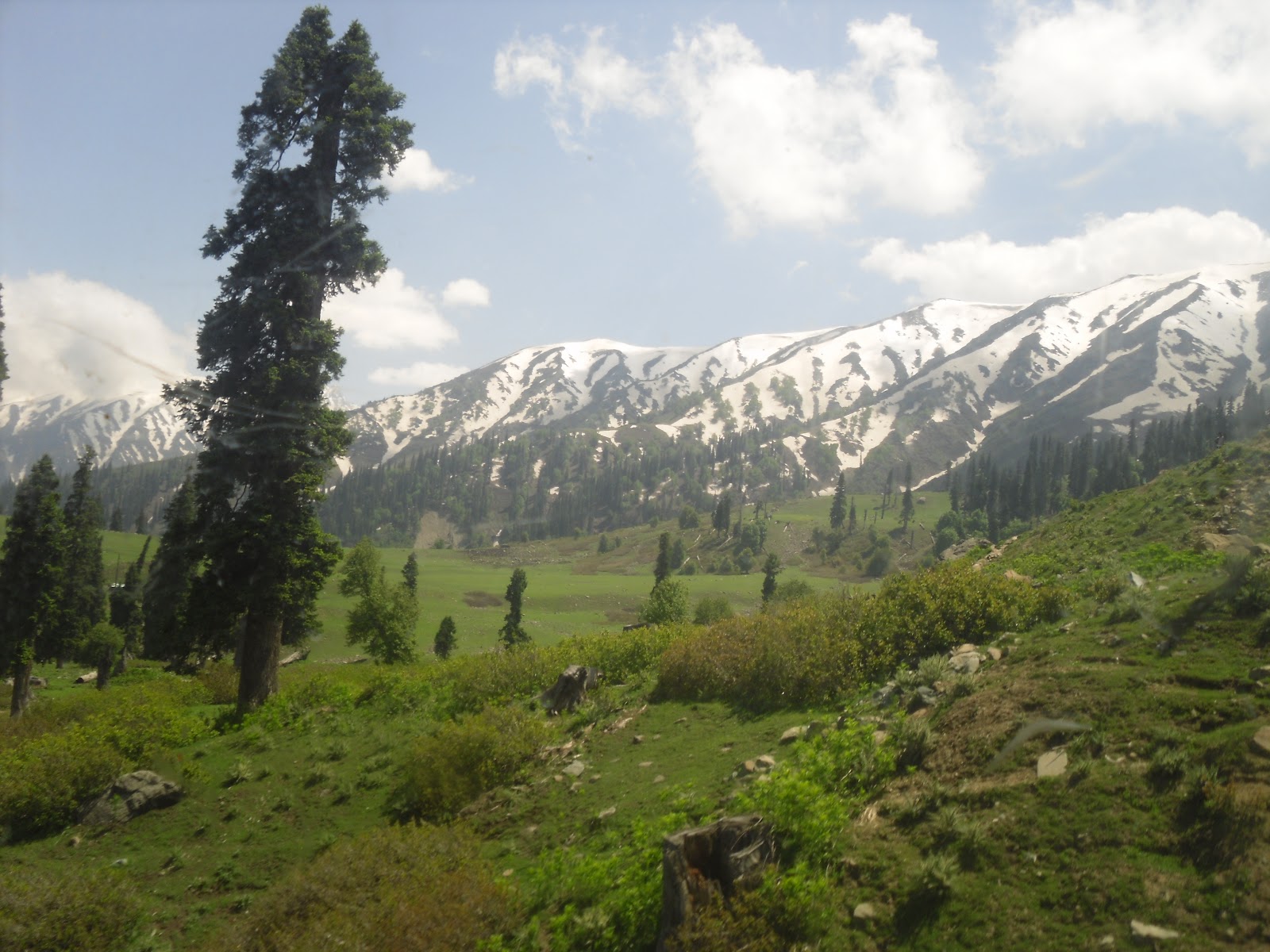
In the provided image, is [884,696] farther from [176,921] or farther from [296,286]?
[296,286]

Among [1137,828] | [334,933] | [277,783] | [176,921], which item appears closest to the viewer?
[1137,828]

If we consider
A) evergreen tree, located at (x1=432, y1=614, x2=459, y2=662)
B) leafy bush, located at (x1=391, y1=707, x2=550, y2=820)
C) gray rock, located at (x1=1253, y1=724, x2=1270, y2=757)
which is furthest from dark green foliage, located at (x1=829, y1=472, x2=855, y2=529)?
gray rock, located at (x1=1253, y1=724, x2=1270, y2=757)

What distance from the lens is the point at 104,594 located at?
69500 millimetres

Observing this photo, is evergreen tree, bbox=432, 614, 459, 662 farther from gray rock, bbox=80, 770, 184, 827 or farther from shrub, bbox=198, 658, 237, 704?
gray rock, bbox=80, 770, 184, 827

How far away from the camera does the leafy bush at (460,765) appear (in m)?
13.5

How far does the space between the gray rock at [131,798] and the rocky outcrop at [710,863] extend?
10453 mm

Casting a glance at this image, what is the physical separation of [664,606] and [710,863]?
35365mm

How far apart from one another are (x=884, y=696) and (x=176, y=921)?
11798 millimetres

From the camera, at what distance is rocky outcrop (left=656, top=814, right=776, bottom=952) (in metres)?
8.20

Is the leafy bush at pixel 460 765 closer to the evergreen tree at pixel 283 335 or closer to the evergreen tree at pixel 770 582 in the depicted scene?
the evergreen tree at pixel 283 335

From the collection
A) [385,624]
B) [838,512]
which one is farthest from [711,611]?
[838,512]

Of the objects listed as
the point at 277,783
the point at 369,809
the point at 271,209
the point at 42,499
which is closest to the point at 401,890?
the point at 369,809

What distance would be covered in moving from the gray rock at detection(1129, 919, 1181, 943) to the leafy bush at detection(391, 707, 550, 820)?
10.2m

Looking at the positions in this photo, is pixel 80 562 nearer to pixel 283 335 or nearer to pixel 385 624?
pixel 385 624
